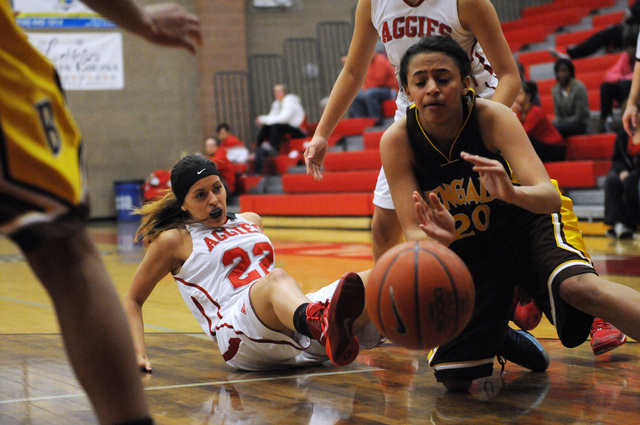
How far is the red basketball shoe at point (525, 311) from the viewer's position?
10.2ft

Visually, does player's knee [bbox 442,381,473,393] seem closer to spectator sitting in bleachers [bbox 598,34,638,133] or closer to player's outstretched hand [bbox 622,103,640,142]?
player's outstretched hand [bbox 622,103,640,142]

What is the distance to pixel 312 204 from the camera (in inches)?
447

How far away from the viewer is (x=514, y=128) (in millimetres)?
2633

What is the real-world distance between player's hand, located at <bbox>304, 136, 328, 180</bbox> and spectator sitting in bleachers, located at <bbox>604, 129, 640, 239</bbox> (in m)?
4.75

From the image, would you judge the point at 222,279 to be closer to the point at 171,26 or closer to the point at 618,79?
the point at 171,26

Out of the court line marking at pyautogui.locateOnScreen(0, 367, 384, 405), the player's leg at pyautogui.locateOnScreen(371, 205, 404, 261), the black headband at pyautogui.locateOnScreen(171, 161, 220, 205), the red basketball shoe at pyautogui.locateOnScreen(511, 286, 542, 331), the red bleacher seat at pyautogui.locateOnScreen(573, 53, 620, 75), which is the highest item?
the red bleacher seat at pyautogui.locateOnScreen(573, 53, 620, 75)

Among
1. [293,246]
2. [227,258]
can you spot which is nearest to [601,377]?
[227,258]

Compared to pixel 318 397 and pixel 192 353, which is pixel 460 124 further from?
pixel 192 353

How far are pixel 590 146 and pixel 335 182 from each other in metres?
3.80

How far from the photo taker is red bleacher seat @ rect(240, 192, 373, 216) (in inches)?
408

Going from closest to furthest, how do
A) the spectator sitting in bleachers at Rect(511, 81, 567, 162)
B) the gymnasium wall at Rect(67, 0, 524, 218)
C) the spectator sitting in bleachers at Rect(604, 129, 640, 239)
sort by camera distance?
the spectator sitting in bleachers at Rect(604, 129, 640, 239), the spectator sitting in bleachers at Rect(511, 81, 567, 162), the gymnasium wall at Rect(67, 0, 524, 218)

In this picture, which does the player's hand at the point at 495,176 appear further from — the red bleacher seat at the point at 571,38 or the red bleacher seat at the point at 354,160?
the red bleacher seat at the point at 571,38

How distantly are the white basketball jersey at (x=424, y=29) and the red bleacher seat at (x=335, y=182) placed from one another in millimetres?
6987

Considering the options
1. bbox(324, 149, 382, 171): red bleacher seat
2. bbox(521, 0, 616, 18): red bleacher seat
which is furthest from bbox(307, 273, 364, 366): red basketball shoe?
bbox(521, 0, 616, 18): red bleacher seat
